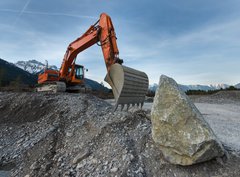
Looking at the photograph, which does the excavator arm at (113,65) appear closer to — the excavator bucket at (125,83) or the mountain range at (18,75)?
the excavator bucket at (125,83)

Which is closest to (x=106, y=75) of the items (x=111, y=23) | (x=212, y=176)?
(x=111, y=23)

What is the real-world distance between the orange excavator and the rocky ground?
89 centimetres

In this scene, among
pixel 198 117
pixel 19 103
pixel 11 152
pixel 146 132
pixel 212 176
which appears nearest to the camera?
pixel 212 176

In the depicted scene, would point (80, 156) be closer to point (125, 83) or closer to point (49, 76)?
point (125, 83)

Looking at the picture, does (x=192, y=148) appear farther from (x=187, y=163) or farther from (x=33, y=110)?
(x=33, y=110)

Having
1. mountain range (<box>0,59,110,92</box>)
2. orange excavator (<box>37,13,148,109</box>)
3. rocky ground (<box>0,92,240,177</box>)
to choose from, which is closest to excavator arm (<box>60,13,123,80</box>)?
orange excavator (<box>37,13,148,109</box>)

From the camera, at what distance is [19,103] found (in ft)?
26.2

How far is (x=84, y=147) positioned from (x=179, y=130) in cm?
216

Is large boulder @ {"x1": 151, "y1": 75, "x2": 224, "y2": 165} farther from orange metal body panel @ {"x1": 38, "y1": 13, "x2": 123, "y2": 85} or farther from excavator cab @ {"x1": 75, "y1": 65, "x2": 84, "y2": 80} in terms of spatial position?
excavator cab @ {"x1": 75, "y1": 65, "x2": 84, "y2": 80}

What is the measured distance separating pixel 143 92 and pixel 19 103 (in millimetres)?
4732

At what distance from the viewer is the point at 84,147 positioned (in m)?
4.51

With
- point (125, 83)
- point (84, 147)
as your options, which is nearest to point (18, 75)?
point (125, 83)

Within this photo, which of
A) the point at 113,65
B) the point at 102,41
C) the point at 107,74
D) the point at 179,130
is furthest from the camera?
the point at 102,41

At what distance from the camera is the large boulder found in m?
3.12
